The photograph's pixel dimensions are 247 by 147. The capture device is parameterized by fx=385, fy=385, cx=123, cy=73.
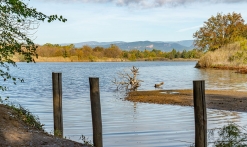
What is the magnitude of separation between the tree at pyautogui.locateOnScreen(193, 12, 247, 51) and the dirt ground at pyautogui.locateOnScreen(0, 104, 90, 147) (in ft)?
244

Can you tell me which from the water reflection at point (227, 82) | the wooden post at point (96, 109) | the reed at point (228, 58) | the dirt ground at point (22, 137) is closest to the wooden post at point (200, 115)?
the wooden post at point (96, 109)

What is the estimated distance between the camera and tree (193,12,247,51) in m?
80.8

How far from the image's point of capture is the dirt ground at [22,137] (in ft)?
27.5

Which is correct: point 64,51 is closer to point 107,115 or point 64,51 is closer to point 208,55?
point 208,55

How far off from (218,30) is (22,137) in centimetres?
7695

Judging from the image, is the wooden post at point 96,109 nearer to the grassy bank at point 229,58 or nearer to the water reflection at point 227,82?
the water reflection at point 227,82

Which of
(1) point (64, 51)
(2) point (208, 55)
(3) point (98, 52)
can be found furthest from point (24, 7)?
(3) point (98, 52)

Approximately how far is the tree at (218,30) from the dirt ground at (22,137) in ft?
244

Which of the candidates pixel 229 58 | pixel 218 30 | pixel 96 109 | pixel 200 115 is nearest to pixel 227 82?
pixel 229 58

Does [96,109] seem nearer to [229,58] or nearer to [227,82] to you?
[227,82]

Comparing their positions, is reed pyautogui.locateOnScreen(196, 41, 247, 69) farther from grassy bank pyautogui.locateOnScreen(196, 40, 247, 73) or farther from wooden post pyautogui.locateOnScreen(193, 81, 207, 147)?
wooden post pyautogui.locateOnScreen(193, 81, 207, 147)

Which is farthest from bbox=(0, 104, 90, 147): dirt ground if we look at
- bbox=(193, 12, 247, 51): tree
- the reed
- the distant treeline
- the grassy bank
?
the distant treeline

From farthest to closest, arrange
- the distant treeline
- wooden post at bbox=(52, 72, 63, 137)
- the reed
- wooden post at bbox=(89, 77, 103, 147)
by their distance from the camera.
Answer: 1. the distant treeline
2. the reed
3. wooden post at bbox=(52, 72, 63, 137)
4. wooden post at bbox=(89, 77, 103, 147)

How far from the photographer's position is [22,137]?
8.72m
